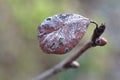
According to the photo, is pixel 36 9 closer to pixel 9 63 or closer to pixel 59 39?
pixel 9 63

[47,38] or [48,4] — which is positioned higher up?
[48,4]

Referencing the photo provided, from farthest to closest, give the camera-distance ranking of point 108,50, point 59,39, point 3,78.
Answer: point 108,50 → point 3,78 → point 59,39

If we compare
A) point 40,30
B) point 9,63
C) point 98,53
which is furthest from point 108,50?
point 40,30

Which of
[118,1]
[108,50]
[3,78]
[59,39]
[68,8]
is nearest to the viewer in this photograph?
[59,39]

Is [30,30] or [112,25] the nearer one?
[30,30]

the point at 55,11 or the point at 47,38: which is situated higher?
the point at 55,11

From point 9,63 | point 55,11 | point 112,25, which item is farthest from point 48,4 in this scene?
point 112,25

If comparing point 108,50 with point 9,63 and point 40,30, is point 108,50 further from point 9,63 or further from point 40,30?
point 40,30

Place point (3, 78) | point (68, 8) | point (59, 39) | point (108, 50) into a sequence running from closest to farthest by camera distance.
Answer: point (59, 39) < point (3, 78) < point (68, 8) < point (108, 50)

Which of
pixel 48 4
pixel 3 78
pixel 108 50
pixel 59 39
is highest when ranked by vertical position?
pixel 48 4
